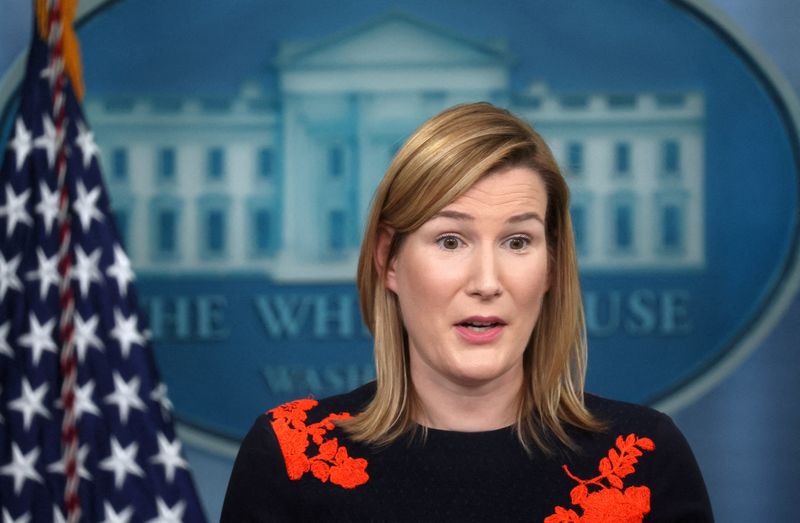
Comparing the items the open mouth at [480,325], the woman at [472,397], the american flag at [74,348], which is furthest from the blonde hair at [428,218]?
the american flag at [74,348]

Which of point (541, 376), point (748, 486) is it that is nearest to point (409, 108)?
point (748, 486)

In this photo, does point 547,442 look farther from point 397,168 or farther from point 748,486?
point 748,486

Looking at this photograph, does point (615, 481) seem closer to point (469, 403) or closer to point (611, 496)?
point (611, 496)

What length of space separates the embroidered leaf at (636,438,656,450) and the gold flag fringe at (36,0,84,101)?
5.78ft

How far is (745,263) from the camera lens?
293 cm

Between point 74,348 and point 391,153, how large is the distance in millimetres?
947

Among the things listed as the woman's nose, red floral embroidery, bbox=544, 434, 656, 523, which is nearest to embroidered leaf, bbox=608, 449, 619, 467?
red floral embroidery, bbox=544, 434, 656, 523

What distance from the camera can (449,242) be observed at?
54.7 inches

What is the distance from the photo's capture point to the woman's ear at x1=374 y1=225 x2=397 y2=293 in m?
1.46

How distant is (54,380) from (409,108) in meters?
1.12

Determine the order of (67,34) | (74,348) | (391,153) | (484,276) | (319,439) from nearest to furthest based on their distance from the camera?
1. (484,276)
2. (319,439)
3. (74,348)
4. (67,34)
5. (391,153)

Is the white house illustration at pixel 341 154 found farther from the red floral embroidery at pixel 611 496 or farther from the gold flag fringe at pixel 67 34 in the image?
the red floral embroidery at pixel 611 496

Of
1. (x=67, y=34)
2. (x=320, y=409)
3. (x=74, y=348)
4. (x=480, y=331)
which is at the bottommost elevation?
(x=74, y=348)

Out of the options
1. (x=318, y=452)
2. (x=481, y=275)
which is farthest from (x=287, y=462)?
(x=481, y=275)
